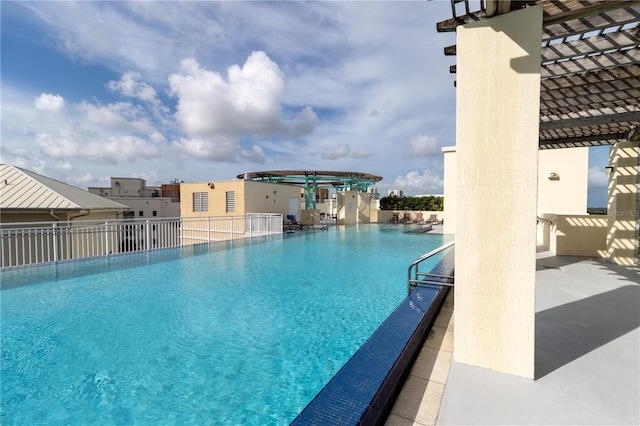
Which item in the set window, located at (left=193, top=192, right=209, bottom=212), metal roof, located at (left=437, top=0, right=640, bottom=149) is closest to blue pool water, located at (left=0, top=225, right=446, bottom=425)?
metal roof, located at (left=437, top=0, right=640, bottom=149)

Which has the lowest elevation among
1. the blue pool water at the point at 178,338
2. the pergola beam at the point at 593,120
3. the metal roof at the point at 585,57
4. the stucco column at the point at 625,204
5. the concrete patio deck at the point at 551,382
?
the blue pool water at the point at 178,338

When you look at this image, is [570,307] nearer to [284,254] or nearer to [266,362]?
[266,362]

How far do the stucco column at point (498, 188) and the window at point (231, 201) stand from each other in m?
15.3

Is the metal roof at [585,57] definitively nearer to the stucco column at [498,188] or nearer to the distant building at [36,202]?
the stucco column at [498,188]

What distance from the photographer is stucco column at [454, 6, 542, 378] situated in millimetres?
2127

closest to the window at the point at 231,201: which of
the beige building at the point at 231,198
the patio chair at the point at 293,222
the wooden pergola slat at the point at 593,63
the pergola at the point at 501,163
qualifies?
the beige building at the point at 231,198

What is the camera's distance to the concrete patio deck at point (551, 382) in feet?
6.14

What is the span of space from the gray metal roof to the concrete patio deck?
48.7 ft

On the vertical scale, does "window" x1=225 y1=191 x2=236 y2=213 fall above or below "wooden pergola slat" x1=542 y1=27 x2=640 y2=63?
below

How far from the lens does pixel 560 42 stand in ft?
10.0

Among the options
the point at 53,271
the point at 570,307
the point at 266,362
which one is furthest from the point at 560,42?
the point at 53,271

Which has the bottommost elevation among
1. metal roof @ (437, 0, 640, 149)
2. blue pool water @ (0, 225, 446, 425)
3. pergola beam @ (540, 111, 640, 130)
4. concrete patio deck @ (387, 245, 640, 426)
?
blue pool water @ (0, 225, 446, 425)

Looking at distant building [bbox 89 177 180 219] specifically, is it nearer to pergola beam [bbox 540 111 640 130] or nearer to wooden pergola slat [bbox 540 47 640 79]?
pergola beam [bbox 540 111 640 130]

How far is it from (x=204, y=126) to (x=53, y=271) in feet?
62.4
